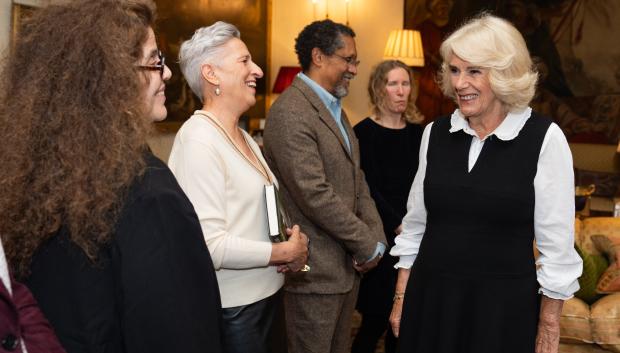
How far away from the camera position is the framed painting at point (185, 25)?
207 inches

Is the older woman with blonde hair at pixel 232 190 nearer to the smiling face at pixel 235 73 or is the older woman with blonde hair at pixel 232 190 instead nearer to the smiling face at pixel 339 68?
the smiling face at pixel 235 73

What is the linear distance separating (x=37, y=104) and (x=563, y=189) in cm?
160

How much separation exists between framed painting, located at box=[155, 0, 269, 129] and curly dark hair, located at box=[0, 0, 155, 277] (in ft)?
12.5

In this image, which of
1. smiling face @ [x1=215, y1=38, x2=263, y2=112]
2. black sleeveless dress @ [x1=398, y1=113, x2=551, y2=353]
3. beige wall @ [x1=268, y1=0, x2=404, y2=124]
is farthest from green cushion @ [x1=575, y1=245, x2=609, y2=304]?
beige wall @ [x1=268, y1=0, x2=404, y2=124]

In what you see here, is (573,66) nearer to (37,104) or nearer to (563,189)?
(563,189)

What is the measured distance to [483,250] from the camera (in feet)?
7.11

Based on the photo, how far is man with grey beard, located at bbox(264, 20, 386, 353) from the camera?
111 inches

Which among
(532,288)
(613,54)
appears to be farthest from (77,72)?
(613,54)

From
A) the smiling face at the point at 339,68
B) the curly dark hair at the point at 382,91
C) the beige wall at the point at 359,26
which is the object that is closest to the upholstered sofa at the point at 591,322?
the curly dark hair at the point at 382,91

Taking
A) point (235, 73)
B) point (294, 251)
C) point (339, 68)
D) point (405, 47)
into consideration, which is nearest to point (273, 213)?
point (294, 251)

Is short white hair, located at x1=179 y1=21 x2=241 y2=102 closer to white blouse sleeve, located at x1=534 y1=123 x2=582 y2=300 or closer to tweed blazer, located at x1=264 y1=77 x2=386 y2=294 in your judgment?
tweed blazer, located at x1=264 y1=77 x2=386 y2=294

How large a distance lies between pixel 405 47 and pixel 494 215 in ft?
18.4

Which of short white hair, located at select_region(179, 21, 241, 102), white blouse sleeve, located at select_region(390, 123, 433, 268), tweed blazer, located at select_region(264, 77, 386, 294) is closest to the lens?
short white hair, located at select_region(179, 21, 241, 102)

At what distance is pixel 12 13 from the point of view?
3271 mm
